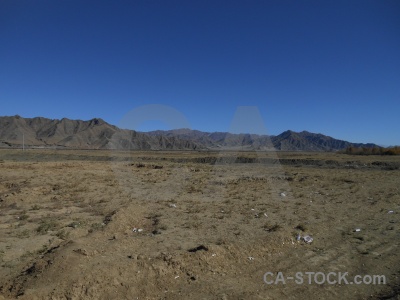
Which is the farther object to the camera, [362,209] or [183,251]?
[362,209]

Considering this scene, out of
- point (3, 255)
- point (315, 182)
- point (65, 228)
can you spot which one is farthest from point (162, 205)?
point (315, 182)

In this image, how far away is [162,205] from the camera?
12.4m

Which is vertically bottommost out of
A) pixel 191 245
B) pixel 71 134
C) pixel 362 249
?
pixel 191 245

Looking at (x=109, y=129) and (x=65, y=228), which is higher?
(x=109, y=129)

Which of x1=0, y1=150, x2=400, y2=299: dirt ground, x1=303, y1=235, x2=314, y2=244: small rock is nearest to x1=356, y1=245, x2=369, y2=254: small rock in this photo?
x1=0, y1=150, x2=400, y2=299: dirt ground

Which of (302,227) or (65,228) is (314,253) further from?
(65,228)

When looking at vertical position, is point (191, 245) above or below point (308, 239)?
below

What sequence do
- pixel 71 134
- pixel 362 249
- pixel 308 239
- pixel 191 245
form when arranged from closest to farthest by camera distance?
pixel 362 249, pixel 191 245, pixel 308 239, pixel 71 134

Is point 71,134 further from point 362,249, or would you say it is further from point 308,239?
point 362,249

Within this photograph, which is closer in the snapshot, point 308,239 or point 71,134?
point 308,239

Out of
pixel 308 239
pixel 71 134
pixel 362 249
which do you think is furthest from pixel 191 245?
pixel 71 134

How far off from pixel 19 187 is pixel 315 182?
17.1 m

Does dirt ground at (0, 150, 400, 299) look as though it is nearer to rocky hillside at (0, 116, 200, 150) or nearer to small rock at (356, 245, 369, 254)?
small rock at (356, 245, 369, 254)

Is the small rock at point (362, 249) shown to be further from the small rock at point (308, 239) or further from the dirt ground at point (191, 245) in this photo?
the small rock at point (308, 239)
